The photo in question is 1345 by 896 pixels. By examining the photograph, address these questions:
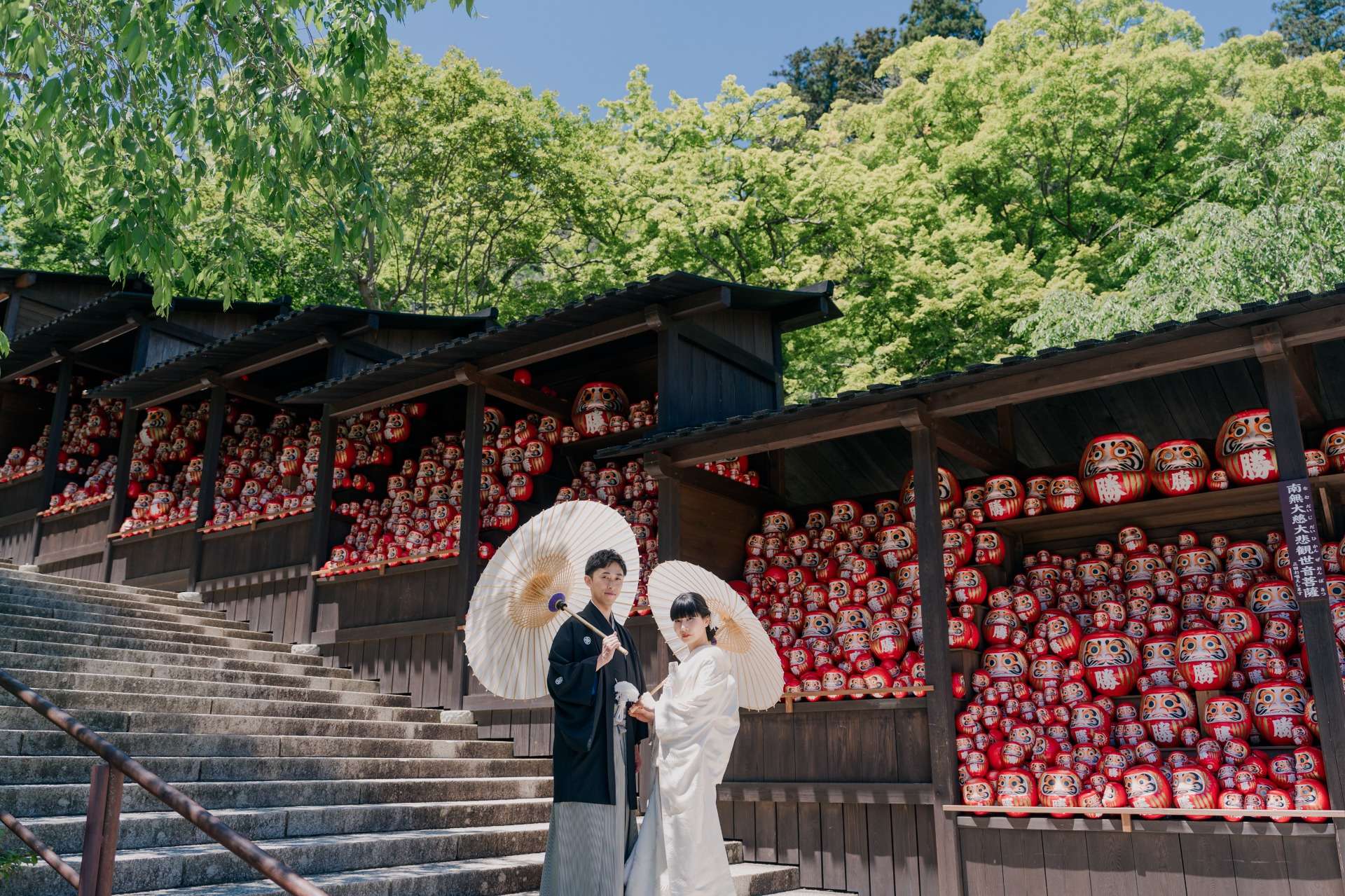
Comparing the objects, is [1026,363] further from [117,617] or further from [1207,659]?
[117,617]

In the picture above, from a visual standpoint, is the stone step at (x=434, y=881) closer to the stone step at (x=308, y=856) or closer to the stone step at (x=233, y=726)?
the stone step at (x=308, y=856)

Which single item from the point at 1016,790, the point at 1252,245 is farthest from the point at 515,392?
the point at 1252,245

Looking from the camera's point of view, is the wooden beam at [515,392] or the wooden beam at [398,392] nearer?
the wooden beam at [515,392]

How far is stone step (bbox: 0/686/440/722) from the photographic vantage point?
296 inches

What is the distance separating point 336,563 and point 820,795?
621 centimetres

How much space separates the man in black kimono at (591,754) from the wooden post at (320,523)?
742cm

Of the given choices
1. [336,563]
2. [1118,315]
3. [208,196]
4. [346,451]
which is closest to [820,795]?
[336,563]

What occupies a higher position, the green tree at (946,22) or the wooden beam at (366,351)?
the green tree at (946,22)

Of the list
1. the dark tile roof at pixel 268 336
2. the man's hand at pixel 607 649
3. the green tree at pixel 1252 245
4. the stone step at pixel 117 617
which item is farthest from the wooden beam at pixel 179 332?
the green tree at pixel 1252 245

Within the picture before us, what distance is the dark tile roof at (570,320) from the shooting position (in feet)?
32.4

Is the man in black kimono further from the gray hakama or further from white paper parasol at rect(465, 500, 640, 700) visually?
white paper parasol at rect(465, 500, 640, 700)

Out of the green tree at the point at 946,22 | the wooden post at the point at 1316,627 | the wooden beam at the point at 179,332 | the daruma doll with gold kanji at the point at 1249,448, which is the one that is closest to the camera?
the wooden post at the point at 1316,627

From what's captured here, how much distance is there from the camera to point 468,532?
10.6m

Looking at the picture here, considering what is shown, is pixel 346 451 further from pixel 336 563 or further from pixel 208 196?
pixel 208 196
